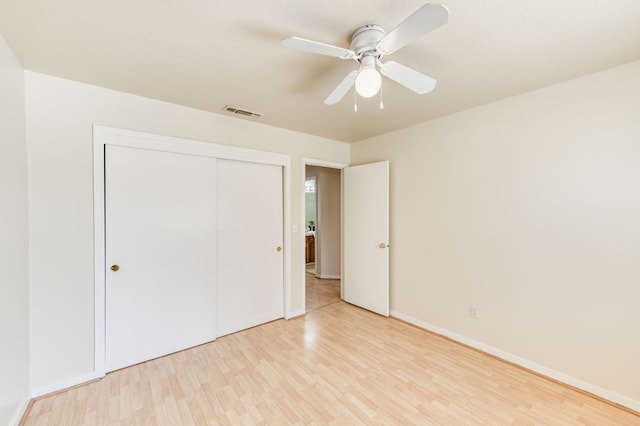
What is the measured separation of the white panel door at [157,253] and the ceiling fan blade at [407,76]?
1.98 meters

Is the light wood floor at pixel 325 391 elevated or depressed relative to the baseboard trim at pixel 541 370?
depressed

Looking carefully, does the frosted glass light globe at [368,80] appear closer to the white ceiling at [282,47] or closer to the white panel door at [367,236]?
the white ceiling at [282,47]

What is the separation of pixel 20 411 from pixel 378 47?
3.15 m

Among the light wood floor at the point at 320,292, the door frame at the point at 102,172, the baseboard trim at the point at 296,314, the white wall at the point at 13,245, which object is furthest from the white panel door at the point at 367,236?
the white wall at the point at 13,245

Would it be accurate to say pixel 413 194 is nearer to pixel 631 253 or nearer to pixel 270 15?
pixel 631 253

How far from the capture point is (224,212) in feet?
9.48

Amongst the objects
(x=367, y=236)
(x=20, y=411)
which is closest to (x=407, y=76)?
(x=367, y=236)

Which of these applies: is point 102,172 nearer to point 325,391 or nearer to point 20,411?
point 20,411

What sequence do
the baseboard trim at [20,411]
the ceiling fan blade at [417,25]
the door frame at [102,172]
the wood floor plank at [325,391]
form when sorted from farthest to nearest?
the door frame at [102,172] → the wood floor plank at [325,391] → the baseboard trim at [20,411] → the ceiling fan blade at [417,25]

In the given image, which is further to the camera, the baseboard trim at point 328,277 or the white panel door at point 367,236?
the baseboard trim at point 328,277

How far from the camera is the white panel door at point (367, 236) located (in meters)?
3.38

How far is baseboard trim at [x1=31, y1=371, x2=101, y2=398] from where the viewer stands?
6.29 feet

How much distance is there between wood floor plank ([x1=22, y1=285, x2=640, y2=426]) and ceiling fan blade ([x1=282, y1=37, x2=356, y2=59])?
Answer: 2220mm

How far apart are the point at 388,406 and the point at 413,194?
217 centimetres
